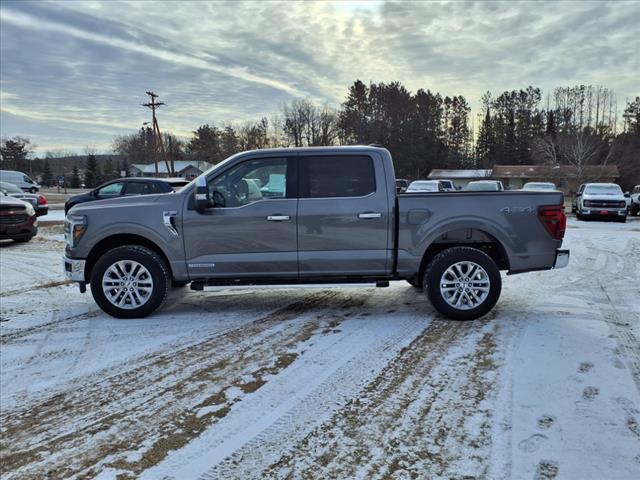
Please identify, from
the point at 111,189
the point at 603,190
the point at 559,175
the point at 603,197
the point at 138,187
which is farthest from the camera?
the point at 559,175

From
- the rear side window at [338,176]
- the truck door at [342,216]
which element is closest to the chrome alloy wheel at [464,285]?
the truck door at [342,216]

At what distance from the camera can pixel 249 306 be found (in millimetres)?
6336

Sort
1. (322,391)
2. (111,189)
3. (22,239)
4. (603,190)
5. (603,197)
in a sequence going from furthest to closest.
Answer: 1. (603,190)
2. (603,197)
3. (111,189)
4. (22,239)
5. (322,391)

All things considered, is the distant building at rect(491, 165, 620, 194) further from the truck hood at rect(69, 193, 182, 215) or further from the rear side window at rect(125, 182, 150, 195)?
the truck hood at rect(69, 193, 182, 215)

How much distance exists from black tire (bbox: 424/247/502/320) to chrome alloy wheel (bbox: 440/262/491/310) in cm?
4

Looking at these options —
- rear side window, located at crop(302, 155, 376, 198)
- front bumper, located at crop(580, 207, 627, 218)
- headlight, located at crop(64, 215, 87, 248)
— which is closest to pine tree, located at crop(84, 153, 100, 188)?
front bumper, located at crop(580, 207, 627, 218)

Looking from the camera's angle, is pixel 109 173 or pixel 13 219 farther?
pixel 109 173

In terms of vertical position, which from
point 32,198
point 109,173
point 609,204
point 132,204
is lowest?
point 609,204

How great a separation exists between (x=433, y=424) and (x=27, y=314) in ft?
17.4

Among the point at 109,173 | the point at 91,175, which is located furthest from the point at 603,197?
the point at 109,173

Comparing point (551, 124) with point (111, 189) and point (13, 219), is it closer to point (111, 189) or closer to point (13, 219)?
point (111, 189)

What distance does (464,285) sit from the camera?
5504mm

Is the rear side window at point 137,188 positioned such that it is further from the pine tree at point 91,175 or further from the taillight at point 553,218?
the pine tree at point 91,175

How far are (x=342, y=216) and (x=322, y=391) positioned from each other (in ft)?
7.53
